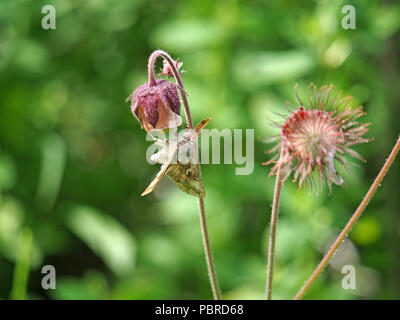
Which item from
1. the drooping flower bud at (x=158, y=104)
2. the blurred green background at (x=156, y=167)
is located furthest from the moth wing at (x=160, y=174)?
the blurred green background at (x=156, y=167)

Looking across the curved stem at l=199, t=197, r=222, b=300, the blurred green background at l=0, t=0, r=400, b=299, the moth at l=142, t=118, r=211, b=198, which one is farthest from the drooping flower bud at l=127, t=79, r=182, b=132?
the blurred green background at l=0, t=0, r=400, b=299

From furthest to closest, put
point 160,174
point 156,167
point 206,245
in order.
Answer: point 156,167 → point 206,245 → point 160,174

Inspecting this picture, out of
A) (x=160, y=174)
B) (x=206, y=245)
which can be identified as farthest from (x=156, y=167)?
(x=160, y=174)

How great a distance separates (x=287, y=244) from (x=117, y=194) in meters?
1.66

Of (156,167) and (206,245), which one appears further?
(156,167)

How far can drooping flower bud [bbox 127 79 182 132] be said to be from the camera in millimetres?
1936

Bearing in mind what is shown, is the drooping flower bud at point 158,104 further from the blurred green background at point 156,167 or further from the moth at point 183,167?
the blurred green background at point 156,167

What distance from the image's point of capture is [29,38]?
13.4 ft

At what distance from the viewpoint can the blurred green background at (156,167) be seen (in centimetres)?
331

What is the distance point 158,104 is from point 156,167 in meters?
2.44

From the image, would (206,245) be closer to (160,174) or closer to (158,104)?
(160,174)

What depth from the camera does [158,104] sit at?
76.3 inches

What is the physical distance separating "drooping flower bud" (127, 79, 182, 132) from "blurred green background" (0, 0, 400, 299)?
141 cm

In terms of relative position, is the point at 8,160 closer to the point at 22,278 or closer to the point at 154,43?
the point at 22,278
